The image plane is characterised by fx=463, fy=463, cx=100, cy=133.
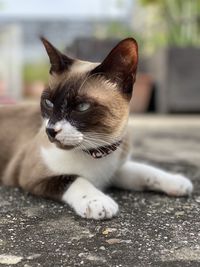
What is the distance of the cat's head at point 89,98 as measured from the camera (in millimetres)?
1379

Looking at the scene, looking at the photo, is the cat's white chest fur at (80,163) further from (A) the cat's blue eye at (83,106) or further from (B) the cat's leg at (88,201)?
(A) the cat's blue eye at (83,106)

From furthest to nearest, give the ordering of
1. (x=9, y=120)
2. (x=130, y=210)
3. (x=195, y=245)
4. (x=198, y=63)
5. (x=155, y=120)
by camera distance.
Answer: (x=198, y=63) → (x=155, y=120) → (x=9, y=120) → (x=130, y=210) → (x=195, y=245)

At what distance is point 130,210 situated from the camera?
150cm

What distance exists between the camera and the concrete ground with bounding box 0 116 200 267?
43.1 inches

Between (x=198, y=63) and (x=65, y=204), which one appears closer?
(x=65, y=204)

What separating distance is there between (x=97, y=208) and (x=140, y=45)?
4.62 metres

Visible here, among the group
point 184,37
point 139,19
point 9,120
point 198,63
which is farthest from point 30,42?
point 9,120

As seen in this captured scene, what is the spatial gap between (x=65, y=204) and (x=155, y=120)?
2949 mm

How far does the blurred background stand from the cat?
2.01 m

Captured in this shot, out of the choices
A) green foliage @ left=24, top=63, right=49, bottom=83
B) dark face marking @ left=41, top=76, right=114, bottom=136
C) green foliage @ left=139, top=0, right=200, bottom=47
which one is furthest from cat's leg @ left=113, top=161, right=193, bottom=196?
green foliage @ left=24, top=63, right=49, bottom=83

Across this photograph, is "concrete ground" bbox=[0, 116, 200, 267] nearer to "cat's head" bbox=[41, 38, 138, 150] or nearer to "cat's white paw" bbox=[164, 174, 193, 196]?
"cat's white paw" bbox=[164, 174, 193, 196]

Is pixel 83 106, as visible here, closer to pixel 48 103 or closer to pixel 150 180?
pixel 48 103

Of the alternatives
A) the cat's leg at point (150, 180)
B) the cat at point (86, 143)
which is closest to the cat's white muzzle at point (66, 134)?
the cat at point (86, 143)

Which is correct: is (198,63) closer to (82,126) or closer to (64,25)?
(82,126)
